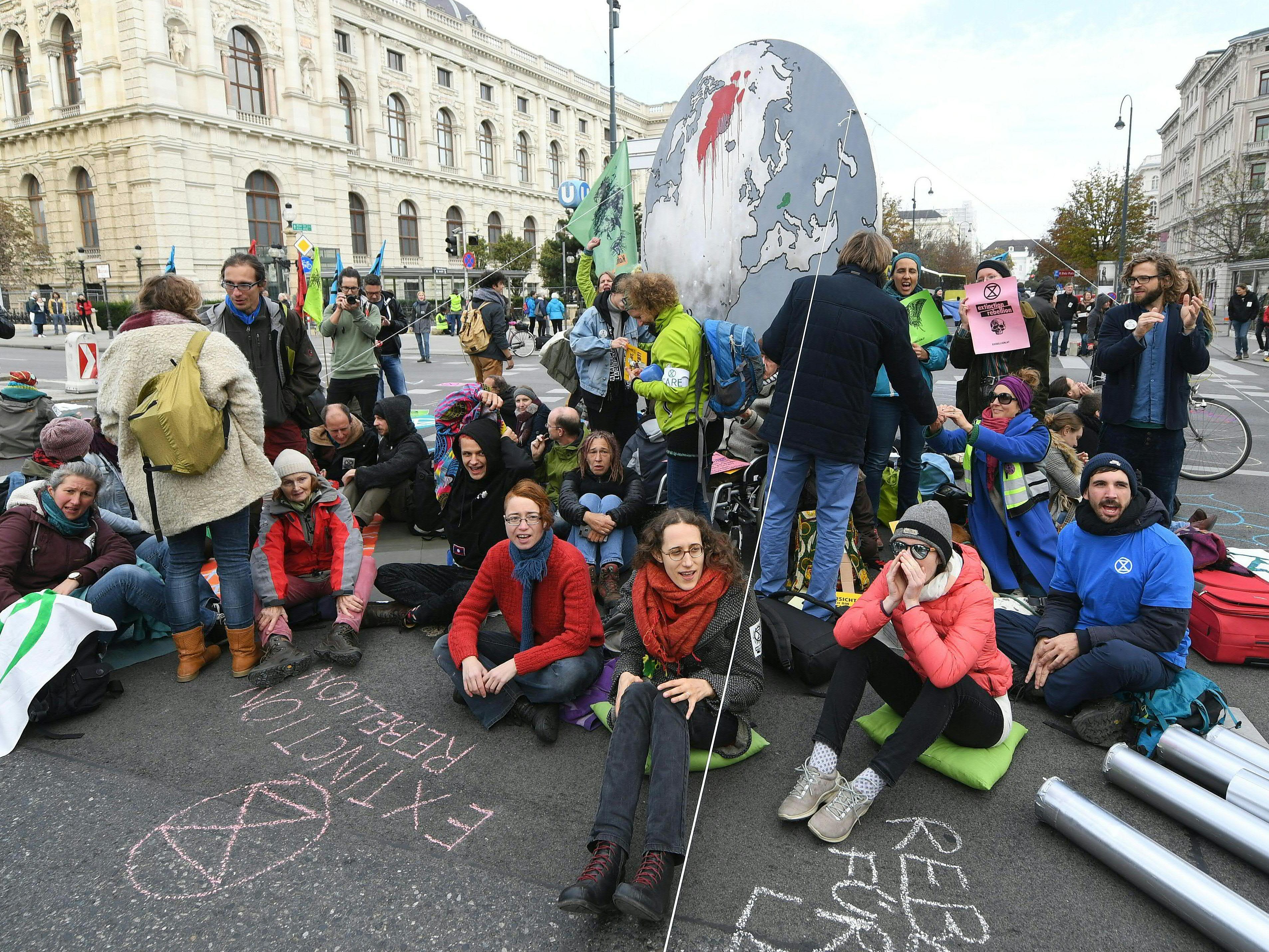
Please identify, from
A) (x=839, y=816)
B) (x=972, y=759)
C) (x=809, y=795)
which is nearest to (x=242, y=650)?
(x=809, y=795)

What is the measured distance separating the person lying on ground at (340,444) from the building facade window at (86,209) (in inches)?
1609

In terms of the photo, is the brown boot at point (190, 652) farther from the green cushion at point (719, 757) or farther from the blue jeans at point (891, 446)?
the blue jeans at point (891, 446)

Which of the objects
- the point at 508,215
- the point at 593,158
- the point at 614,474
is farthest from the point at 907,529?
the point at 593,158

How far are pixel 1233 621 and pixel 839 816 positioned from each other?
2.47 metres

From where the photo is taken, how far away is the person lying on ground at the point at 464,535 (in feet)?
14.6

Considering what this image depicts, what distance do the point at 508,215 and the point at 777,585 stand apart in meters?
57.5

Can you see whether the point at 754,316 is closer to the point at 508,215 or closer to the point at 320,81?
the point at 320,81

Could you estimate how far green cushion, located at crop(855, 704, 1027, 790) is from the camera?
2877 mm

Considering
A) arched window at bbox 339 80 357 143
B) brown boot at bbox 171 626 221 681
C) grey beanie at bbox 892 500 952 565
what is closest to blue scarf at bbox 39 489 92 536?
brown boot at bbox 171 626 221 681

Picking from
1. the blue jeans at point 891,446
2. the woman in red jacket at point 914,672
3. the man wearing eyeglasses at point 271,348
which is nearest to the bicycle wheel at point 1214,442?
the blue jeans at point 891,446

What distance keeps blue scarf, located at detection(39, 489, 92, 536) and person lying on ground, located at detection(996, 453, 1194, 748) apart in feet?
14.7

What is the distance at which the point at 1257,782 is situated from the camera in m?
2.57

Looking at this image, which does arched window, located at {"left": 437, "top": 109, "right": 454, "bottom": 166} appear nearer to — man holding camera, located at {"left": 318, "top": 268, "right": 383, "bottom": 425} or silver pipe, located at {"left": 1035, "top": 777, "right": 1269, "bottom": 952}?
man holding camera, located at {"left": 318, "top": 268, "right": 383, "bottom": 425}

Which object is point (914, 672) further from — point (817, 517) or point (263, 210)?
point (263, 210)
